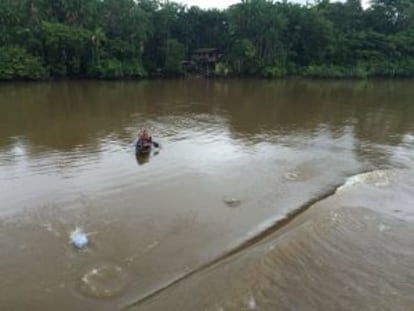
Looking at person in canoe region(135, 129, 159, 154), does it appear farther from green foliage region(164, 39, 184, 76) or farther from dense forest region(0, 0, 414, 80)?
green foliage region(164, 39, 184, 76)

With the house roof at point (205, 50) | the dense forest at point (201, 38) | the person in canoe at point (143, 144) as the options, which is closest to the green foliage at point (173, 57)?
the dense forest at point (201, 38)

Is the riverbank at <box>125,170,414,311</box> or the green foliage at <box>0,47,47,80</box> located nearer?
the riverbank at <box>125,170,414,311</box>

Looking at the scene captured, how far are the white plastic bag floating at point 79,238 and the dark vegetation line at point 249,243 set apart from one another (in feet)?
8.12

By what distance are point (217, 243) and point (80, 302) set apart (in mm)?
3626

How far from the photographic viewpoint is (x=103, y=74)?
48.0 meters

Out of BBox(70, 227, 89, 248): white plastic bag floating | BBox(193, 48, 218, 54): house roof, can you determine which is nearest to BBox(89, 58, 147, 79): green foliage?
BBox(193, 48, 218, 54): house roof

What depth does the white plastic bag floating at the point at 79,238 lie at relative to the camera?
31.7ft

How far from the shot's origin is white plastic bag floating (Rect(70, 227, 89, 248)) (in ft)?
31.7

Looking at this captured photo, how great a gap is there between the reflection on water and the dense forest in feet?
75.7

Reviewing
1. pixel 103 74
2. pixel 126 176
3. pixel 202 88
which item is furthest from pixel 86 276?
pixel 103 74

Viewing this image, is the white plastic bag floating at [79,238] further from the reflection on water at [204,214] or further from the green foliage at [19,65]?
the green foliage at [19,65]

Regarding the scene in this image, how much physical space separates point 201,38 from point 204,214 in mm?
51366

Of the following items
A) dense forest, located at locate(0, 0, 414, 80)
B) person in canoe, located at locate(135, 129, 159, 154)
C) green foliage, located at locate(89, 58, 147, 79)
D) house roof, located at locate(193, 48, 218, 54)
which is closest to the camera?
person in canoe, located at locate(135, 129, 159, 154)

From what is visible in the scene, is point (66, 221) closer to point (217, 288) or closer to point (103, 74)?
point (217, 288)
